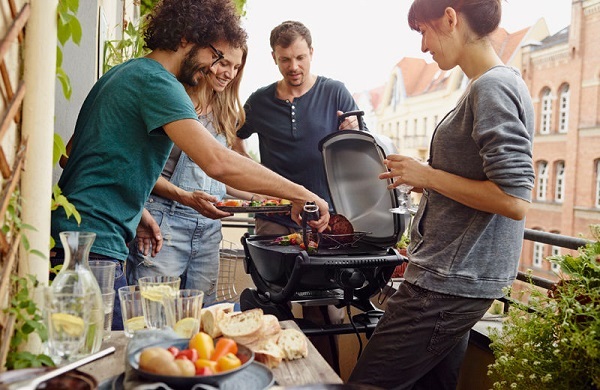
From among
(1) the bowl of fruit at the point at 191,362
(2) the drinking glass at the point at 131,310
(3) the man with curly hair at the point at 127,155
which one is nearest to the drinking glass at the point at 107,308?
(2) the drinking glass at the point at 131,310

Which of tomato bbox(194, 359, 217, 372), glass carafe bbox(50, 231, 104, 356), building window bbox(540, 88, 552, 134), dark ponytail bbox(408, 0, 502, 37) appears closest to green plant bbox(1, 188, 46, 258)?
glass carafe bbox(50, 231, 104, 356)

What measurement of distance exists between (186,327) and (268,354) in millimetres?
187

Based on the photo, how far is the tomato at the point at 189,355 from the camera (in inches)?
41.6

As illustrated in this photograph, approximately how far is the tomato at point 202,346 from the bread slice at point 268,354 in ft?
0.58

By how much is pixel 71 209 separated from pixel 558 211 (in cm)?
2810

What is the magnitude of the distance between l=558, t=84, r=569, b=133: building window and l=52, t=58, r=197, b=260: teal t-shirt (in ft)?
90.1

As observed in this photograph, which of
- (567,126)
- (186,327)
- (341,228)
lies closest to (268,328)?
(186,327)

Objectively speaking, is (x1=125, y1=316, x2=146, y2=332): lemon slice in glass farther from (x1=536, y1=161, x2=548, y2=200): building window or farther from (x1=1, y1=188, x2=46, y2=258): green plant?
(x1=536, y1=161, x2=548, y2=200): building window

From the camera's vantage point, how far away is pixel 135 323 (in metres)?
1.43

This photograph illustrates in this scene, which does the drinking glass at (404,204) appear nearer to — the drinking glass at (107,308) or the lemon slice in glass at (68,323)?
the drinking glass at (107,308)

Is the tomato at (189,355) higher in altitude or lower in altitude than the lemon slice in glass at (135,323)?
higher

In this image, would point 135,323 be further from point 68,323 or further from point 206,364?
point 206,364

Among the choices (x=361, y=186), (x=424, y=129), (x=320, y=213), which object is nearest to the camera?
(x=320, y=213)

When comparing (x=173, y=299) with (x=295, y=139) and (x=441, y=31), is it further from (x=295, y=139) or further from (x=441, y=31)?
(x=295, y=139)
